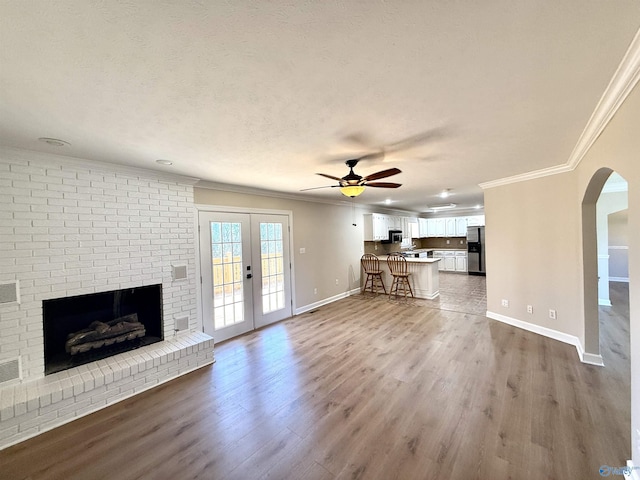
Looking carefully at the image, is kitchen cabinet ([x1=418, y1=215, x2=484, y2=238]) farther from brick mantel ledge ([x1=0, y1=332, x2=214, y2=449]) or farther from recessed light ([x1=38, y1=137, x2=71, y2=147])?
recessed light ([x1=38, y1=137, x2=71, y2=147])

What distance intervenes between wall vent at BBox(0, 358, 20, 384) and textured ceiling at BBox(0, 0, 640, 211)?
2001 mm

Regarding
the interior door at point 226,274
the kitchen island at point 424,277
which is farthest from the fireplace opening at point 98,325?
the kitchen island at point 424,277

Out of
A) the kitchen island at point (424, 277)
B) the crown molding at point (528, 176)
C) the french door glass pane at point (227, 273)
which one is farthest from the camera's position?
the kitchen island at point (424, 277)

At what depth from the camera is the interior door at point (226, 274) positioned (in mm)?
3857

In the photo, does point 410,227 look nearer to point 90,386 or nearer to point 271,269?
point 271,269

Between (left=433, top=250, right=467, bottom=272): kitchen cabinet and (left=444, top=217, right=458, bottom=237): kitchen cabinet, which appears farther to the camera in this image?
(left=444, top=217, right=458, bottom=237): kitchen cabinet

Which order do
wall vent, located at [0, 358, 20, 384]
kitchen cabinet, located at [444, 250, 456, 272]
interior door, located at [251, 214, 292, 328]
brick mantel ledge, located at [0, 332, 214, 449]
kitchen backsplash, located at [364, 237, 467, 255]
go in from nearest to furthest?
brick mantel ledge, located at [0, 332, 214, 449]
wall vent, located at [0, 358, 20, 384]
interior door, located at [251, 214, 292, 328]
kitchen backsplash, located at [364, 237, 467, 255]
kitchen cabinet, located at [444, 250, 456, 272]

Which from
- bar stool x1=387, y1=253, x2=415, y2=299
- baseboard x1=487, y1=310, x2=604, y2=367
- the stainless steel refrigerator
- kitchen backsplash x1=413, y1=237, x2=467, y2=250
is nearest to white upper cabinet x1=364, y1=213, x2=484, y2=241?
the stainless steel refrigerator

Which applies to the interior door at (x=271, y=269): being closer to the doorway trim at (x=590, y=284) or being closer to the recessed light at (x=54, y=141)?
the recessed light at (x=54, y=141)

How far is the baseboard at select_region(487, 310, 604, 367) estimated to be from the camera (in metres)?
2.92

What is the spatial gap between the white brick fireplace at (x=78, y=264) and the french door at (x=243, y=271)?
1.50 ft

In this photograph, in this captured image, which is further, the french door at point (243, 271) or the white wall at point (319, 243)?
the white wall at point (319, 243)

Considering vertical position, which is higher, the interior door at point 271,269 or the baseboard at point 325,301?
the interior door at point 271,269

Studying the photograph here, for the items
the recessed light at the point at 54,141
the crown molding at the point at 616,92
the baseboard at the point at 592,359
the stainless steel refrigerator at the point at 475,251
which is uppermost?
the recessed light at the point at 54,141
